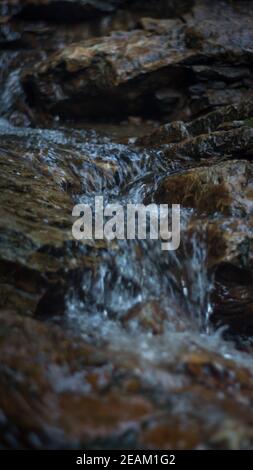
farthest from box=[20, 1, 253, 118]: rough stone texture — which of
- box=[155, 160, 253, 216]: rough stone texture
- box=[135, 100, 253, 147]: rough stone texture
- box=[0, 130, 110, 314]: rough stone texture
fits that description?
box=[0, 130, 110, 314]: rough stone texture

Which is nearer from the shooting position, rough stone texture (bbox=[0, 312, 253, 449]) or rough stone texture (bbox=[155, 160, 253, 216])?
rough stone texture (bbox=[0, 312, 253, 449])

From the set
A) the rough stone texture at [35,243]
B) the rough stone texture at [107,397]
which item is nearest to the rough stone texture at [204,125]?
the rough stone texture at [35,243]

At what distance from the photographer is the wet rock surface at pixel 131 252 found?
238 cm

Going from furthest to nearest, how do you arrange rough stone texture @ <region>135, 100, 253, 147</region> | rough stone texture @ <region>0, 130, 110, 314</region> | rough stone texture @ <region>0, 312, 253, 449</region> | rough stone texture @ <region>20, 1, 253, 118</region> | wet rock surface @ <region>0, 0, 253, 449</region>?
rough stone texture @ <region>20, 1, 253, 118</region>, rough stone texture @ <region>135, 100, 253, 147</region>, rough stone texture @ <region>0, 130, 110, 314</region>, wet rock surface @ <region>0, 0, 253, 449</region>, rough stone texture @ <region>0, 312, 253, 449</region>

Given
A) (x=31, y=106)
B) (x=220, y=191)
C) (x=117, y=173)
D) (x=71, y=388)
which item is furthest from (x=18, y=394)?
(x=31, y=106)

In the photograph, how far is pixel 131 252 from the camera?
382 centimetres

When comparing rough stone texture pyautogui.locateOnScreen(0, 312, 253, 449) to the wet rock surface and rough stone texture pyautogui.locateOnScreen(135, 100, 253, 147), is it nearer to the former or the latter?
the wet rock surface

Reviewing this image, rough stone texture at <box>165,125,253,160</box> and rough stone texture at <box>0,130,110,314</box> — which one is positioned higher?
rough stone texture at <box>165,125,253,160</box>

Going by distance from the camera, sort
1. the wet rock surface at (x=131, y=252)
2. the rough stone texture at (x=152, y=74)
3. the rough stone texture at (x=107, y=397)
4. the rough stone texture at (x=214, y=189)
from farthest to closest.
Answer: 1. the rough stone texture at (x=152, y=74)
2. the rough stone texture at (x=214, y=189)
3. the wet rock surface at (x=131, y=252)
4. the rough stone texture at (x=107, y=397)

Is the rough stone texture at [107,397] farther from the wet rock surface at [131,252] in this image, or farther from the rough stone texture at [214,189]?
the rough stone texture at [214,189]

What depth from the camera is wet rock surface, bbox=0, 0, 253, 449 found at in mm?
2383

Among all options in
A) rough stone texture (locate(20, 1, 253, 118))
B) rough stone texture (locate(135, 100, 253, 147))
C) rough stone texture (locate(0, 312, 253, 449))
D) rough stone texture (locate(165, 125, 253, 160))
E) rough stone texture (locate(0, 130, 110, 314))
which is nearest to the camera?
rough stone texture (locate(0, 312, 253, 449))

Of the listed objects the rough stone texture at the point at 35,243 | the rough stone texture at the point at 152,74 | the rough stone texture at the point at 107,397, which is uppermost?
the rough stone texture at the point at 152,74
